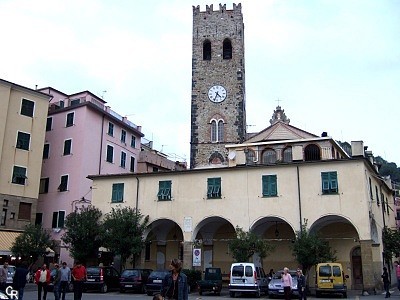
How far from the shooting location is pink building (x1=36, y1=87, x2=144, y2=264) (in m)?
37.3

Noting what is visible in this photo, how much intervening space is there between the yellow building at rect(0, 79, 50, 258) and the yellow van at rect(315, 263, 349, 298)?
A: 21693 mm

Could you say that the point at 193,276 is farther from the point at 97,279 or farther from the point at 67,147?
the point at 67,147

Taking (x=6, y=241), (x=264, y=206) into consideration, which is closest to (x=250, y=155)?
(x=264, y=206)

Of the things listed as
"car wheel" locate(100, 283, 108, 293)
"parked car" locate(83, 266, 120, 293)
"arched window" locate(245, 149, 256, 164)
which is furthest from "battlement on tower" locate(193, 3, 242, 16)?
"car wheel" locate(100, 283, 108, 293)

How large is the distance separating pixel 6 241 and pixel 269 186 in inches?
756

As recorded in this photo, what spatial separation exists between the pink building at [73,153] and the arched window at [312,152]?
56.5ft

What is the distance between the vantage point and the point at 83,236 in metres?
30.3

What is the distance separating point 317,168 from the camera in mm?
27984

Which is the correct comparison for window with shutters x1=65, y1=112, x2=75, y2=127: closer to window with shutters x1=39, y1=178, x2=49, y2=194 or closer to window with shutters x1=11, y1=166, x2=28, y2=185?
window with shutters x1=39, y1=178, x2=49, y2=194

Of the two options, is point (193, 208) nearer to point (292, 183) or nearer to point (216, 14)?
point (292, 183)

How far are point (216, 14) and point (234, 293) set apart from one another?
35189 millimetres

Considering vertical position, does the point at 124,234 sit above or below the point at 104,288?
above

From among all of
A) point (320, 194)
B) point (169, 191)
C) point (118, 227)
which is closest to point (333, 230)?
point (320, 194)

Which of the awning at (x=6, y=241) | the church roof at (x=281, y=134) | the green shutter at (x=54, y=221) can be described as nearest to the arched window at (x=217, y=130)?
the church roof at (x=281, y=134)
